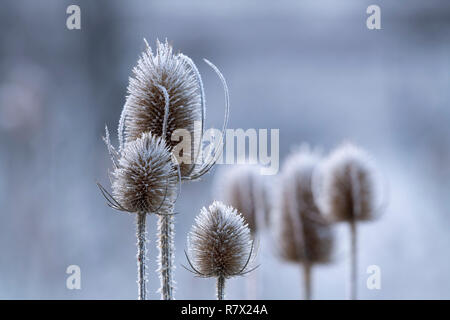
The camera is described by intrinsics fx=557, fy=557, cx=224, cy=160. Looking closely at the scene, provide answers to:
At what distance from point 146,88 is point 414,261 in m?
2.97

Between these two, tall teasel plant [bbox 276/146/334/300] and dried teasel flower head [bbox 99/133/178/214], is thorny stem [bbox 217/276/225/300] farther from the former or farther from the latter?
tall teasel plant [bbox 276/146/334/300]

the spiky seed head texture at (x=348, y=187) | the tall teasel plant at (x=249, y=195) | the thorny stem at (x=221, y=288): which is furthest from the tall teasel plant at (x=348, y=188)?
the thorny stem at (x=221, y=288)

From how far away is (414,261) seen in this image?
3.38 metres

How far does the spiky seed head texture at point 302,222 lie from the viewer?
1.44 meters

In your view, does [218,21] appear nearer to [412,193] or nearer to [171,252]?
[412,193]

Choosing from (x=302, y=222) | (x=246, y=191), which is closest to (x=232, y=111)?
(x=302, y=222)

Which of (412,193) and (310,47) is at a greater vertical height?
(310,47)

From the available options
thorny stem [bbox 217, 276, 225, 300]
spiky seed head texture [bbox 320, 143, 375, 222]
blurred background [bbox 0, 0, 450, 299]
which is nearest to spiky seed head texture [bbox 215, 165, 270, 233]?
spiky seed head texture [bbox 320, 143, 375, 222]

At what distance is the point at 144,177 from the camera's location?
741mm

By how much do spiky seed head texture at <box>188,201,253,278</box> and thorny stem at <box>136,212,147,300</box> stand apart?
66mm

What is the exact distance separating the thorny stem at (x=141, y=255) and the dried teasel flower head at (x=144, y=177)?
2cm

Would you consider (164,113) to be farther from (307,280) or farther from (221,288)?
(307,280)
